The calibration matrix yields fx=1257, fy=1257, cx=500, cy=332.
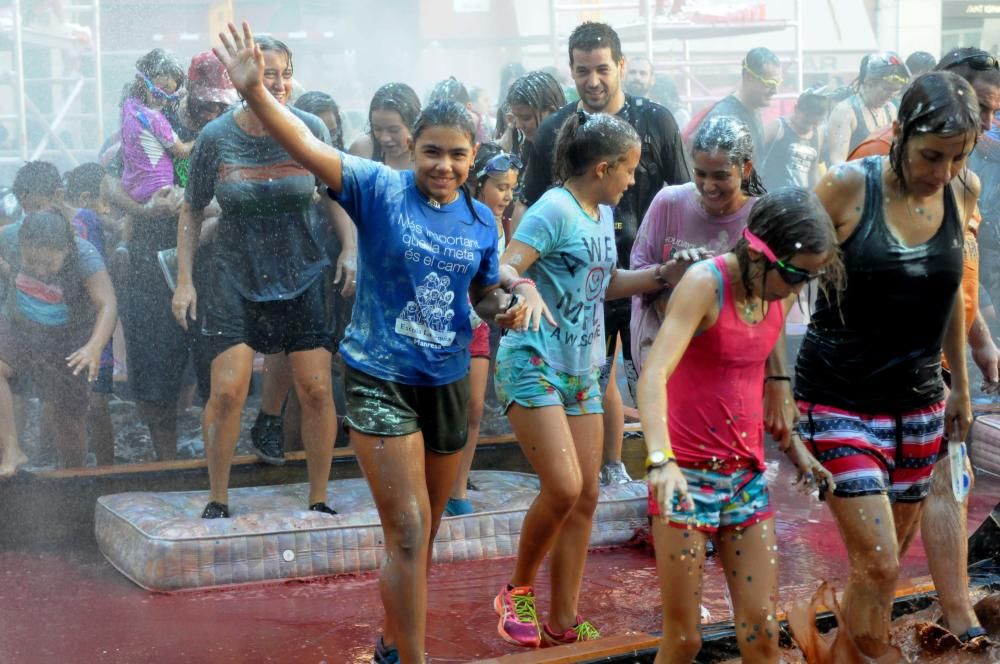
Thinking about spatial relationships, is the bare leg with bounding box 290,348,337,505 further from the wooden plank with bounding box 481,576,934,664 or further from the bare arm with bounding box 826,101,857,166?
the bare arm with bounding box 826,101,857,166

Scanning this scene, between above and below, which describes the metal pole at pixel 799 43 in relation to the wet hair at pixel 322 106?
above

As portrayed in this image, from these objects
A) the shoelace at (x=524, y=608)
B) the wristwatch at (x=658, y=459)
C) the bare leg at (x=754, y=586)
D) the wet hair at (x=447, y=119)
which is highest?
the wet hair at (x=447, y=119)

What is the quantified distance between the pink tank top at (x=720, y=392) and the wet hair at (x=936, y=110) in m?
0.75

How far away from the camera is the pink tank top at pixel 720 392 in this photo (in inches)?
137

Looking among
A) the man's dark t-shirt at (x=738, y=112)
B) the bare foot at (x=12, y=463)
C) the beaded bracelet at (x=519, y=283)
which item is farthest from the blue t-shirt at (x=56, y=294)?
the man's dark t-shirt at (x=738, y=112)

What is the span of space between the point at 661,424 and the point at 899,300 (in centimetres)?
112

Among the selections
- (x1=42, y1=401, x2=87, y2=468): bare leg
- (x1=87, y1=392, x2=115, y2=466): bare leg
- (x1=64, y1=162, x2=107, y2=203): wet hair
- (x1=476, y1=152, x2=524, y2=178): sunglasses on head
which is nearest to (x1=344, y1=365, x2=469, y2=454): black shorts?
(x1=476, y1=152, x2=524, y2=178): sunglasses on head

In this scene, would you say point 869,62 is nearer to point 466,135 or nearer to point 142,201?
point 142,201

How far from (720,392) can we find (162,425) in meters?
4.43

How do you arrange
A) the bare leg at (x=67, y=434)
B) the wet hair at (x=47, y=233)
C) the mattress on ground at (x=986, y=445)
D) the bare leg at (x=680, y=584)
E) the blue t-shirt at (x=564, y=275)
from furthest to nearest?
1. the mattress on ground at (x=986, y=445)
2. the bare leg at (x=67, y=434)
3. the wet hair at (x=47, y=233)
4. the blue t-shirt at (x=564, y=275)
5. the bare leg at (x=680, y=584)

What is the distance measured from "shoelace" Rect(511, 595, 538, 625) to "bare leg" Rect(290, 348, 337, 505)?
1.63 m

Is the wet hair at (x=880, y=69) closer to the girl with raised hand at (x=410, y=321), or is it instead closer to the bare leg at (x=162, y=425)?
the bare leg at (x=162, y=425)

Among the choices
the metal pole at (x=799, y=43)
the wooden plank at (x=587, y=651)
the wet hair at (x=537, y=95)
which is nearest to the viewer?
the wooden plank at (x=587, y=651)

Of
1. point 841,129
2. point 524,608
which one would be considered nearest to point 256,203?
point 524,608
